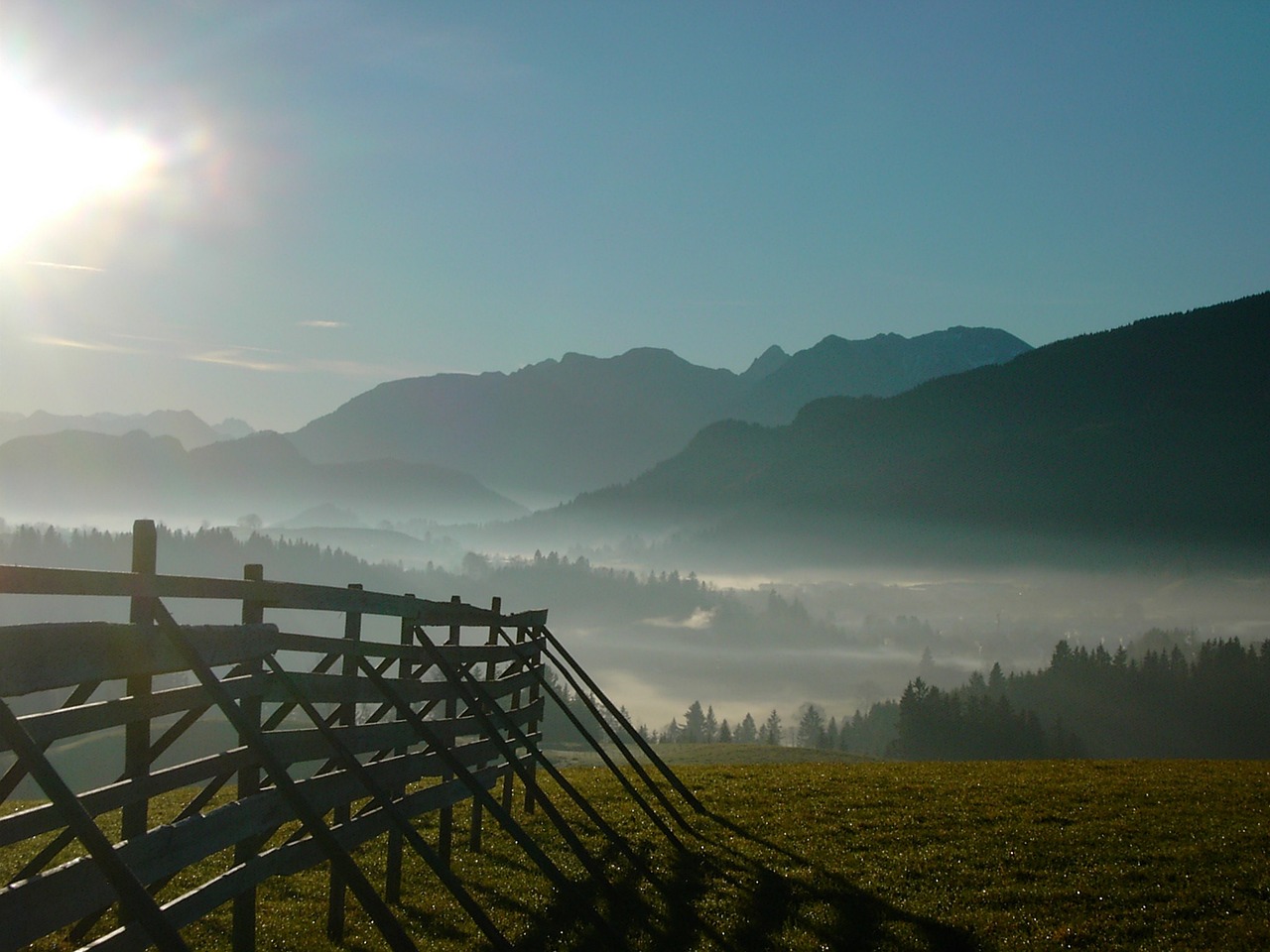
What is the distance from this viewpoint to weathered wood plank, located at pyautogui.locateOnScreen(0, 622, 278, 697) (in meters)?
5.34

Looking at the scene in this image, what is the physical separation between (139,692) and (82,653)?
101 centimetres

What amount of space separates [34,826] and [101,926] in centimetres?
560

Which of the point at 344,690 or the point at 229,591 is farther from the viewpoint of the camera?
the point at 344,690

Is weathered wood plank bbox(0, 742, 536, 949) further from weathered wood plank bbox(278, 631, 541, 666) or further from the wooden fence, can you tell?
weathered wood plank bbox(278, 631, 541, 666)

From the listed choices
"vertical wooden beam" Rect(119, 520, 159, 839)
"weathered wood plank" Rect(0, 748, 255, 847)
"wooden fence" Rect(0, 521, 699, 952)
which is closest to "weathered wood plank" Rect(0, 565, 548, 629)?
"wooden fence" Rect(0, 521, 699, 952)

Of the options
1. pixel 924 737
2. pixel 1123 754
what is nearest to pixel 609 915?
pixel 924 737

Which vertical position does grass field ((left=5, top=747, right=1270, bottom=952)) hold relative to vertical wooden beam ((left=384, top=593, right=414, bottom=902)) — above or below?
below

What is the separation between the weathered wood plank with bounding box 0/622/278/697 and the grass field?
16.0ft

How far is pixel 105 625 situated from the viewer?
241 inches

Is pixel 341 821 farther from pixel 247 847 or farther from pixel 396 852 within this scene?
pixel 247 847

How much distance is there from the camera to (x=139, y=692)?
6.82 m

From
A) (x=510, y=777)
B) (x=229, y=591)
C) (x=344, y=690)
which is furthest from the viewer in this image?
(x=510, y=777)

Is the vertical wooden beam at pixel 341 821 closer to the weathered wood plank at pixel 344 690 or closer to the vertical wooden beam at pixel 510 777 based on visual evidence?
the weathered wood plank at pixel 344 690

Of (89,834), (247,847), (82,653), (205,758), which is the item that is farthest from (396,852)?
(89,834)
